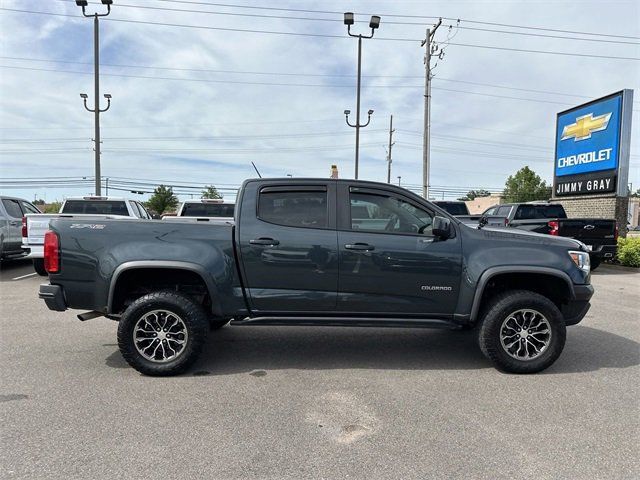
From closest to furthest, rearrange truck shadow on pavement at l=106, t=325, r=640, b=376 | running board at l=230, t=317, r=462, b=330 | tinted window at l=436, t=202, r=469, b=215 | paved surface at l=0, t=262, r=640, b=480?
paved surface at l=0, t=262, r=640, b=480
running board at l=230, t=317, r=462, b=330
truck shadow on pavement at l=106, t=325, r=640, b=376
tinted window at l=436, t=202, r=469, b=215

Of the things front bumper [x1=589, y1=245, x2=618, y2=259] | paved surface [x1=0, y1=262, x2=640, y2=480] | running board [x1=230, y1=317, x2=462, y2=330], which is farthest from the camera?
front bumper [x1=589, y1=245, x2=618, y2=259]

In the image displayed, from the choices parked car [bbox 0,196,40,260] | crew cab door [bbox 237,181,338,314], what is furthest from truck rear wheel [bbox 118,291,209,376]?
parked car [bbox 0,196,40,260]

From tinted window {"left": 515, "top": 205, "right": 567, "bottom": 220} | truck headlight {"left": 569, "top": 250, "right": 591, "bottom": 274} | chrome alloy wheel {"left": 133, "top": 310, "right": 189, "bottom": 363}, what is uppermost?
tinted window {"left": 515, "top": 205, "right": 567, "bottom": 220}

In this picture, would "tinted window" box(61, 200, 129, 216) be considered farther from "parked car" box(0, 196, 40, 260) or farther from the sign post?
the sign post

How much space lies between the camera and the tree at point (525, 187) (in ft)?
236

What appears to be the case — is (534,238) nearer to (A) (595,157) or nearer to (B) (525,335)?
(B) (525,335)

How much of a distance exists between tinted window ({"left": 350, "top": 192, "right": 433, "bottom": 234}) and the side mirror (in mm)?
134

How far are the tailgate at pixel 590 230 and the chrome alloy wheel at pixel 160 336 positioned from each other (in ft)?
34.0

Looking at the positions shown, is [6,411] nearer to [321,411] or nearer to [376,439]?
[321,411]

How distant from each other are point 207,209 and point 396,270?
8.51 meters

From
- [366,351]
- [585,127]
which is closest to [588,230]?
[585,127]

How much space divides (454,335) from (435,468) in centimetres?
332

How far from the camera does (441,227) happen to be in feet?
14.2

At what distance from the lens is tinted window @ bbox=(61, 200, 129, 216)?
37.4ft
